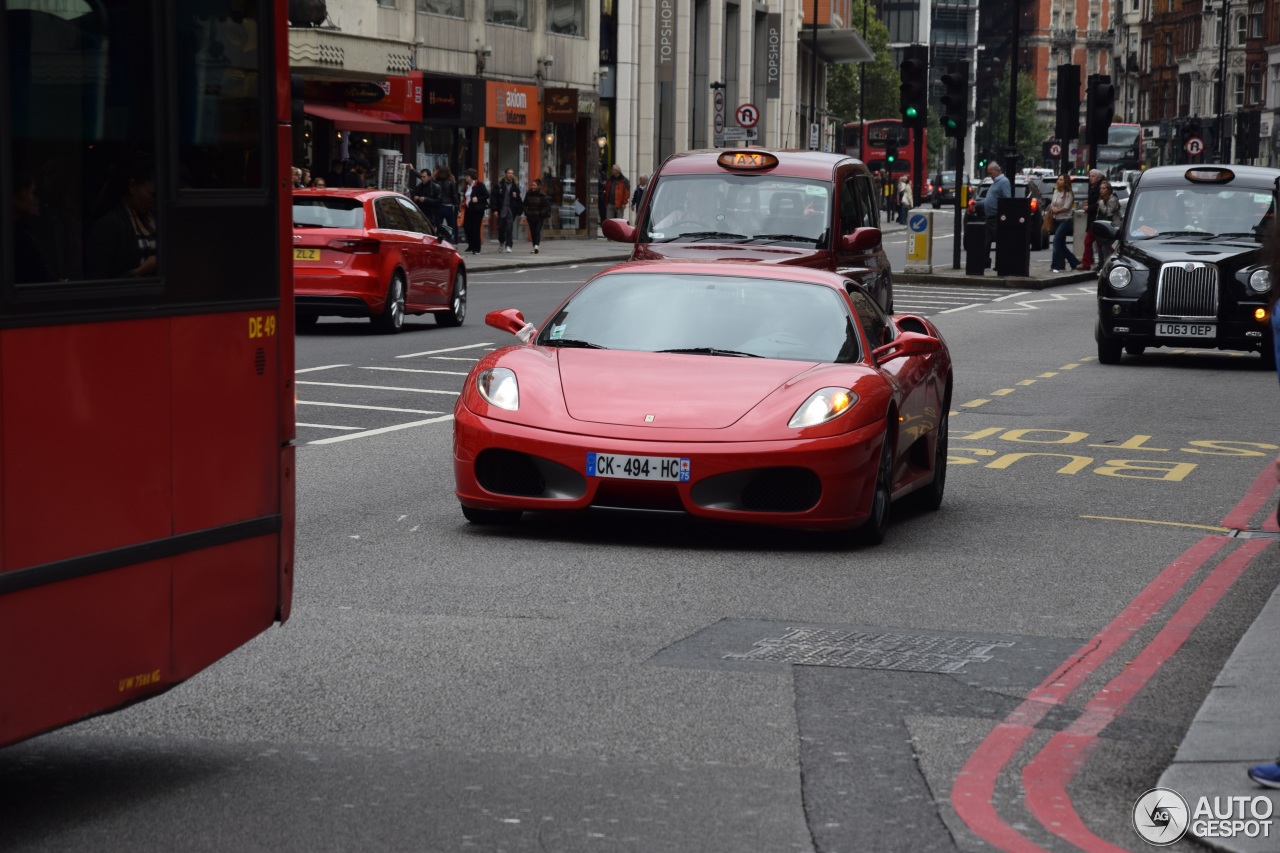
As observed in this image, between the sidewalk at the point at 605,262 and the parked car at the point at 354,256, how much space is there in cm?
1336

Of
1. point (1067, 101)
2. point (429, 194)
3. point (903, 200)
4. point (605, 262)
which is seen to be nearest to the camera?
point (1067, 101)

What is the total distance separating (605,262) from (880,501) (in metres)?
36.1

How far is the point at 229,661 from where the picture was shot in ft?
22.8

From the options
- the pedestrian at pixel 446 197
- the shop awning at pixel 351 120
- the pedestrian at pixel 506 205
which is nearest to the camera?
the shop awning at pixel 351 120

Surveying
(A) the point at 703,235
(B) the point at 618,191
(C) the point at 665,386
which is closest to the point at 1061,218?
(B) the point at 618,191

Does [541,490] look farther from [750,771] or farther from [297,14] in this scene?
[750,771]

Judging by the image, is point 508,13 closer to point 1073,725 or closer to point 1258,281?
point 1258,281

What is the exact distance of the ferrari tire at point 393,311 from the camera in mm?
23266

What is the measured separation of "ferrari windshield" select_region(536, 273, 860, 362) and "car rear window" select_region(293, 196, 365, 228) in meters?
12.3

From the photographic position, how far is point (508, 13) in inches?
2148

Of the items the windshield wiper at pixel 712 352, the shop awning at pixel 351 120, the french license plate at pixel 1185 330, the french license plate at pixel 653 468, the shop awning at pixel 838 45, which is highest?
the shop awning at pixel 838 45

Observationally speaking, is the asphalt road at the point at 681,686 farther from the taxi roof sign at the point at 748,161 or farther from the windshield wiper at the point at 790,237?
the taxi roof sign at the point at 748,161

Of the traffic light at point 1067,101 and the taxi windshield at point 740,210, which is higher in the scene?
the traffic light at point 1067,101

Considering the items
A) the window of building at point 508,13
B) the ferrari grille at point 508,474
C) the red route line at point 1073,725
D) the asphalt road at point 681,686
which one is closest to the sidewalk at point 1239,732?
the asphalt road at point 681,686
